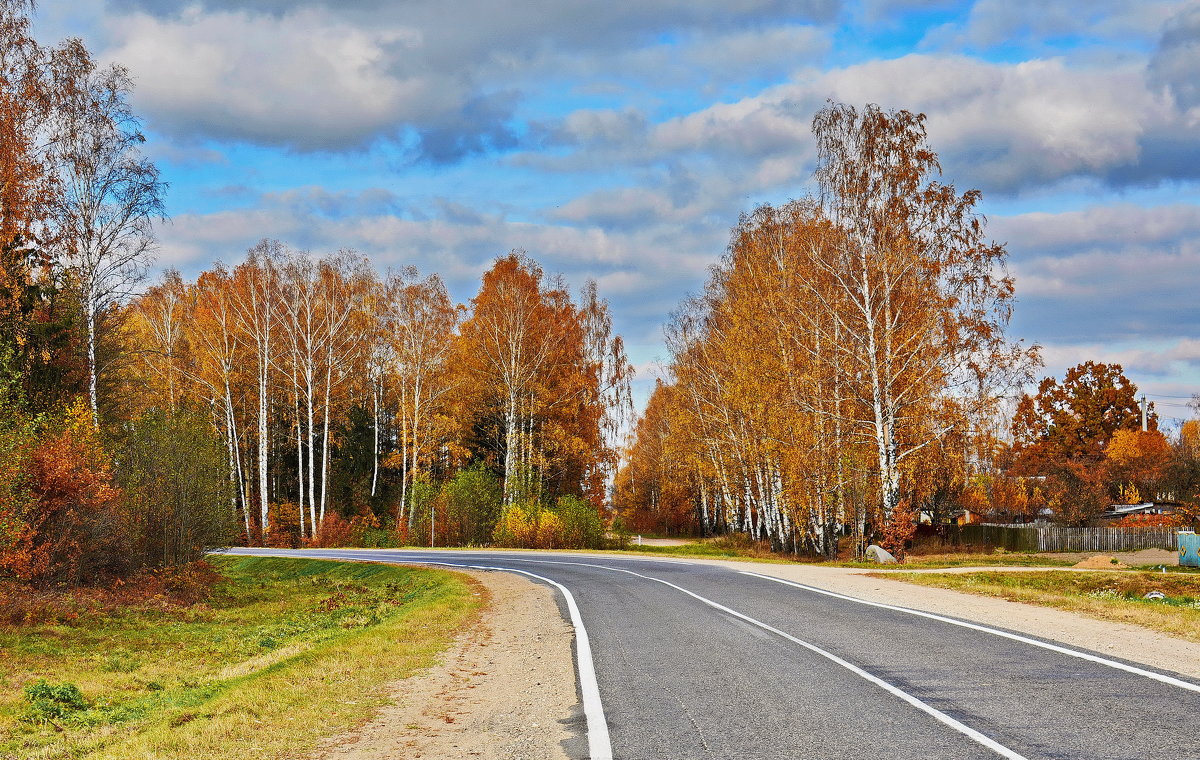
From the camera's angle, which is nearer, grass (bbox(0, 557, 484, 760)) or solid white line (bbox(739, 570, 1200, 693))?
grass (bbox(0, 557, 484, 760))

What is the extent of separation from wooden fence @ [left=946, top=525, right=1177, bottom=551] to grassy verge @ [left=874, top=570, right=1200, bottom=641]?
21.8 metres

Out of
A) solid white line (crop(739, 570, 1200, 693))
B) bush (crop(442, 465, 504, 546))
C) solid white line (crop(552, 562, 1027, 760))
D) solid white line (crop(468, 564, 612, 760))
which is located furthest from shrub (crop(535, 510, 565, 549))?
solid white line (crop(552, 562, 1027, 760))

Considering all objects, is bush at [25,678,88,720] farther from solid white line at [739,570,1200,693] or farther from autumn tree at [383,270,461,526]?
autumn tree at [383,270,461,526]

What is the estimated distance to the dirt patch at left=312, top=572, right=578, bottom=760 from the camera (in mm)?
6773

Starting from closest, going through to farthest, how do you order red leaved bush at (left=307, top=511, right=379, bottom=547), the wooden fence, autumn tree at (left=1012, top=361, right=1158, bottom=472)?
red leaved bush at (left=307, top=511, right=379, bottom=547), the wooden fence, autumn tree at (left=1012, top=361, right=1158, bottom=472)

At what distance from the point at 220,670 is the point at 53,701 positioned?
270cm

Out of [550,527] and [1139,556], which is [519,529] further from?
[1139,556]

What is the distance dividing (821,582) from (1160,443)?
63.6m

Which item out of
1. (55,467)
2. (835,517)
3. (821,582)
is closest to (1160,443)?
(835,517)

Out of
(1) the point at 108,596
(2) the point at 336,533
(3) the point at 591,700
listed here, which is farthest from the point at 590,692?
(2) the point at 336,533

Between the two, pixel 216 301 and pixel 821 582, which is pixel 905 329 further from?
pixel 216 301

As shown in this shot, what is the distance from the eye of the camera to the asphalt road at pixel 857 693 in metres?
6.28

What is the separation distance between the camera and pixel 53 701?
37.2 feet

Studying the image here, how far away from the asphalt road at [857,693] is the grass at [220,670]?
251 cm
